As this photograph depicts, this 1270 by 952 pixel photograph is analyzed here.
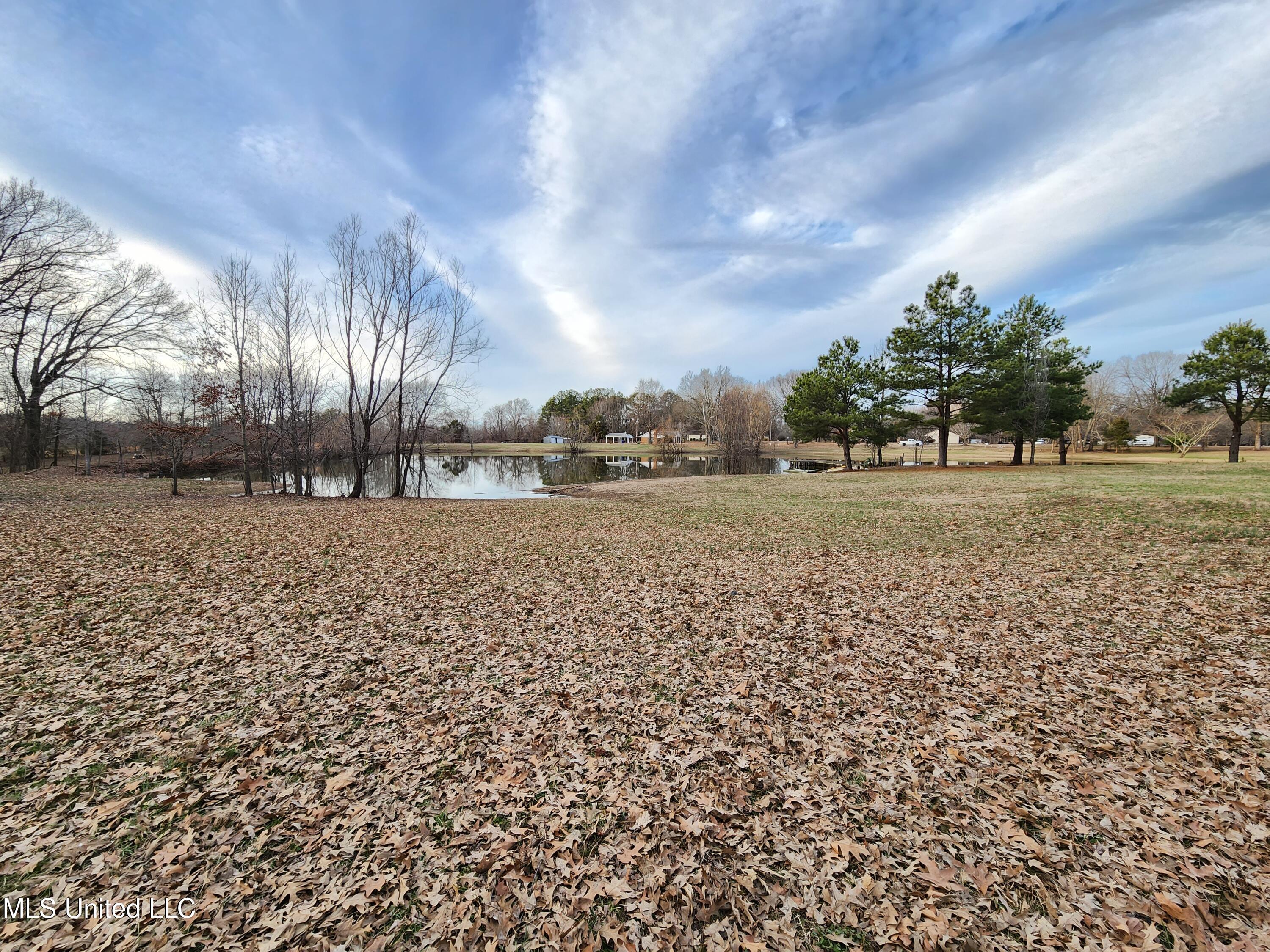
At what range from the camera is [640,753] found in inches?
139

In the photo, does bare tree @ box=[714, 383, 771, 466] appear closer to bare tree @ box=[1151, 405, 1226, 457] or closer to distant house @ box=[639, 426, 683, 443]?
distant house @ box=[639, 426, 683, 443]

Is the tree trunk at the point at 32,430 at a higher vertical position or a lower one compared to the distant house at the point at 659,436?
lower

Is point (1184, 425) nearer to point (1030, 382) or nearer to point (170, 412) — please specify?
point (1030, 382)

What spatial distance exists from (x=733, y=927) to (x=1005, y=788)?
Result: 2.11 meters

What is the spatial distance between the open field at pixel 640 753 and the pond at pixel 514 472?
14.6m

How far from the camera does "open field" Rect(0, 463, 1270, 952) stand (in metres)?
2.32

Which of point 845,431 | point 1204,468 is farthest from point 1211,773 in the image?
point 845,431

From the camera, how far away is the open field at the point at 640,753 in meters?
2.32

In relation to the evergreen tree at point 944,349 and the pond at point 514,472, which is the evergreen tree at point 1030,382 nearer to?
the evergreen tree at point 944,349

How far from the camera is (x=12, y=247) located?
16.9m

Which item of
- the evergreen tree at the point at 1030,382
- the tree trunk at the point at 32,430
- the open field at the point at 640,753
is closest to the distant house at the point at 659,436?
the evergreen tree at the point at 1030,382

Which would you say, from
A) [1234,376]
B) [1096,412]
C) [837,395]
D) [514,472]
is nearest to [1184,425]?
[1096,412]

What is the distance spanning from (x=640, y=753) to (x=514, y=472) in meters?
37.6

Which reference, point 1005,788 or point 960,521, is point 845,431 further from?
point 1005,788
